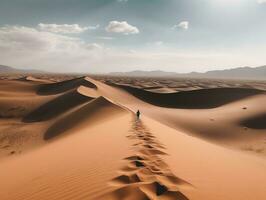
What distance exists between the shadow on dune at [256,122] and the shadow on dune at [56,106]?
14.3 metres

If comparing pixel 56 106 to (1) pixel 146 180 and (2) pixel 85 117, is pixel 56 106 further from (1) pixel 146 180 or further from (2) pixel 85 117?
(1) pixel 146 180

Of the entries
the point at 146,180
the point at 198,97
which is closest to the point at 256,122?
the point at 198,97

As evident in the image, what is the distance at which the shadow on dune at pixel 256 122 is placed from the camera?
18.8m

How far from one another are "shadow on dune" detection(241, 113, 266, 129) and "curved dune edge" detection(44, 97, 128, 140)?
8.86m

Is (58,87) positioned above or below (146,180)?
below

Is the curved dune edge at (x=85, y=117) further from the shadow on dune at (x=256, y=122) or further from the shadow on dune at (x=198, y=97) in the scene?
the shadow on dune at (x=198, y=97)

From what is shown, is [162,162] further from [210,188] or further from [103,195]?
[103,195]

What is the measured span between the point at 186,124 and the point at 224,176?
44.4 ft

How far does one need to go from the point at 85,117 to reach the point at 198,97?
19552 mm

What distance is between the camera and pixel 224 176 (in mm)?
5730

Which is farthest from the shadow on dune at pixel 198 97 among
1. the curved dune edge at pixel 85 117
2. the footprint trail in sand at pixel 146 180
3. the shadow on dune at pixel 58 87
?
the footprint trail in sand at pixel 146 180

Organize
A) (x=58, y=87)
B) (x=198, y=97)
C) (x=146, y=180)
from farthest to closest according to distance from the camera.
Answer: (x=58, y=87) → (x=198, y=97) → (x=146, y=180)

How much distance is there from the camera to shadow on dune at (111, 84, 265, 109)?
1253 inches

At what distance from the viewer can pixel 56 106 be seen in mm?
26312
